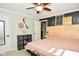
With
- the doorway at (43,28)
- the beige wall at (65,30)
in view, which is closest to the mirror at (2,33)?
the doorway at (43,28)

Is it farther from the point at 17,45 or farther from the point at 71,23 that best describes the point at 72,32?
the point at 17,45

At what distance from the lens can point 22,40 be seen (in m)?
1.48

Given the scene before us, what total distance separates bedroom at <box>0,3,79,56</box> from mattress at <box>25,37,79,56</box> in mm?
13

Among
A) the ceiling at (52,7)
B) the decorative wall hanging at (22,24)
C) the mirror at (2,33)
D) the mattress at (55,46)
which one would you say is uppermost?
the ceiling at (52,7)

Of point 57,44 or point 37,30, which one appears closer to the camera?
point 57,44

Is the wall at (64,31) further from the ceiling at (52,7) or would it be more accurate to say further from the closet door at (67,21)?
the ceiling at (52,7)

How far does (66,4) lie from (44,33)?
50cm

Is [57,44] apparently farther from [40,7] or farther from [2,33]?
[2,33]

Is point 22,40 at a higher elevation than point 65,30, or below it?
below

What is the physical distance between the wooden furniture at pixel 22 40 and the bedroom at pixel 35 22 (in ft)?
0.10

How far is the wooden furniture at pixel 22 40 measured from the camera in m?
1.44

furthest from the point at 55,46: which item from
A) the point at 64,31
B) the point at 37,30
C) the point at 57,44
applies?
the point at 37,30

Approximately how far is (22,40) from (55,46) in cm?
49

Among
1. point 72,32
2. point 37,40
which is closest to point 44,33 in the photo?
point 37,40
